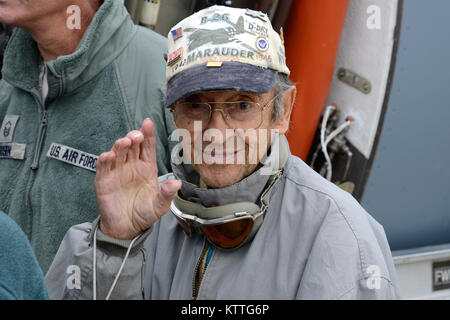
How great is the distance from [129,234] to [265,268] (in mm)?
328

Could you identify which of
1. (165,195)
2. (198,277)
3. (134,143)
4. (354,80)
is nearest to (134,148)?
(134,143)

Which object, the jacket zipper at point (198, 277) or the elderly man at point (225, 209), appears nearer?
the elderly man at point (225, 209)

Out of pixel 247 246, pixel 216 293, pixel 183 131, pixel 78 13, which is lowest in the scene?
pixel 216 293

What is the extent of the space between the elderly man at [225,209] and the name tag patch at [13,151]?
2.37ft

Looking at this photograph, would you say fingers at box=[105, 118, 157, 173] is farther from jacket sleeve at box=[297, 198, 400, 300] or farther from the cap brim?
jacket sleeve at box=[297, 198, 400, 300]

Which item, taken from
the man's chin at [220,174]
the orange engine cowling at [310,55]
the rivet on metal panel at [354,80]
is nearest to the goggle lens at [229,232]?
the man's chin at [220,174]

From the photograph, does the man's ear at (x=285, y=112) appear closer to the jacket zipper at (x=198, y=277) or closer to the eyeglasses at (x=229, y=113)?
the eyeglasses at (x=229, y=113)

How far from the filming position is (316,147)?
316cm

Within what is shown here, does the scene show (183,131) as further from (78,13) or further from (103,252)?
(78,13)

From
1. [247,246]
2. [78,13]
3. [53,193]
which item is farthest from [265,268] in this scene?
[78,13]

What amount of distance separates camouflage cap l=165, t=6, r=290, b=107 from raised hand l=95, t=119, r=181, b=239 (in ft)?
0.53

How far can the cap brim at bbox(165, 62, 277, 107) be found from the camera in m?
1.59

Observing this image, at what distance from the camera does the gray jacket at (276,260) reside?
4.96 ft

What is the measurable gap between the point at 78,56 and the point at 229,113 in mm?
788
